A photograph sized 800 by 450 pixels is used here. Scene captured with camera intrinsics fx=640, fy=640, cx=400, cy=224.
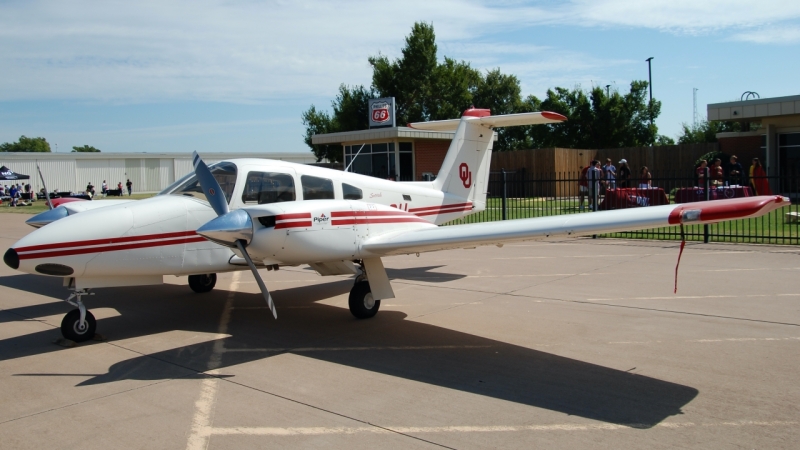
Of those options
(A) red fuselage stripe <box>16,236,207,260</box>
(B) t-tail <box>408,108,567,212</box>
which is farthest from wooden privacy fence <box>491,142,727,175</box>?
(A) red fuselage stripe <box>16,236,207,260</box>

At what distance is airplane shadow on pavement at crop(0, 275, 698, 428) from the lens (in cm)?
543

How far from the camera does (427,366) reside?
646 cm

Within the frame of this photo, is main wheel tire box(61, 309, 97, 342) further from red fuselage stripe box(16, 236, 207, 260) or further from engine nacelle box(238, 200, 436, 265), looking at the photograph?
engine nacelle box(238, 200, 436, 265)

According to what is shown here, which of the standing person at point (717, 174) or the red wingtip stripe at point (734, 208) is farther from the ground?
the standing person at point (717, 174)

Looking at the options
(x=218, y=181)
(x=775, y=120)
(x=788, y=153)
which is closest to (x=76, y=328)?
(x=218, y=181)

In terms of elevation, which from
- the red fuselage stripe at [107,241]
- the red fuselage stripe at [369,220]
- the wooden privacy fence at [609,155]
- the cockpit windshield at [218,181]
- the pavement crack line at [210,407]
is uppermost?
the wooden privacy fence at [609,155]

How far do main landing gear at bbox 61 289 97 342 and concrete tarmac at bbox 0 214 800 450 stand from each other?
0.20 metres

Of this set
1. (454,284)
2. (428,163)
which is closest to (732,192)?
(454,284)

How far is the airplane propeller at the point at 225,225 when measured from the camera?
6605mm

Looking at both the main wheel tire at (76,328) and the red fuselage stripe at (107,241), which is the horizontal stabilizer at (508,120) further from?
the main wheel tire at (76,328)

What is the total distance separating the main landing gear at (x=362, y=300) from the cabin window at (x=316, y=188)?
115 cm

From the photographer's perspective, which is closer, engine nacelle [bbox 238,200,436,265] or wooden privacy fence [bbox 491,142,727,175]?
engine nacelle [bbox 238,200,436,265]

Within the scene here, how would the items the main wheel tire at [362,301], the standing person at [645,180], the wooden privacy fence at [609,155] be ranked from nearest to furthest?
1. the main wheel tire at [362,301]
2. the standing person at [645,180]
3. the wooden privacy fence at [609,155]

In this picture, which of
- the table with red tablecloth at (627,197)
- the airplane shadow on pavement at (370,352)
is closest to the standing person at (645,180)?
the table with red tablecloth at (627,197)
